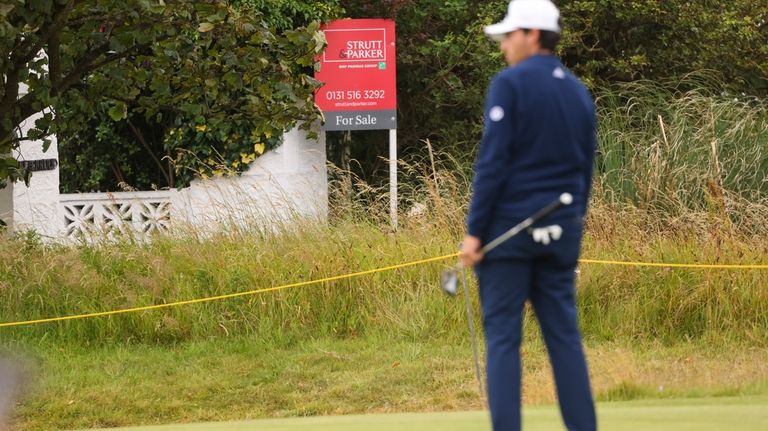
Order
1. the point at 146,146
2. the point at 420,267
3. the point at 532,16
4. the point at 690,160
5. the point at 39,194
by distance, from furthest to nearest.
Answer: the point at 146,146, the point at 39,194, the point at 690,160, the point at 420,267, the point at 532,16

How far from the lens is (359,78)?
51.5 ft

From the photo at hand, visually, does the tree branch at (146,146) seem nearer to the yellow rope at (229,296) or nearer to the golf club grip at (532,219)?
the yellow rope at (229,296)

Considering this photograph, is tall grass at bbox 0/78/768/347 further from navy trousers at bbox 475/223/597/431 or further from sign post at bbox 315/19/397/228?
navy trousers at bbox 475/223/597/431

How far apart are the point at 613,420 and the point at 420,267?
203 inches

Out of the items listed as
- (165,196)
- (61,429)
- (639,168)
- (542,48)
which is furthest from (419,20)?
(542,48)

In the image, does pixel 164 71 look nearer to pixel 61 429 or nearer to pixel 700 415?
pixel 61 429

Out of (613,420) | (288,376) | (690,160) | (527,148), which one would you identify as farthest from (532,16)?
(690,160)

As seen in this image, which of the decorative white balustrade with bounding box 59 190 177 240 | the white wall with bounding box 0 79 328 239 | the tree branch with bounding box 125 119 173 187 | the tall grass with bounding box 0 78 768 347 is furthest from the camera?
the tree branch with bounding box 125 119 173 187

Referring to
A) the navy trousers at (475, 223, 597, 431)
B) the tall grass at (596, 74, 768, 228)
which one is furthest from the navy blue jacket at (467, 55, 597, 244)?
the tall grass at (596, 74, 768, 228)

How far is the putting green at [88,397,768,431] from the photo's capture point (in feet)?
18.5

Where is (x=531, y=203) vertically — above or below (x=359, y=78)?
below

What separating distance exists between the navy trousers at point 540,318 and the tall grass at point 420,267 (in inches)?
230

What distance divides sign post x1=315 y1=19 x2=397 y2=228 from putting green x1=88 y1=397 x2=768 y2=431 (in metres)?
9.10

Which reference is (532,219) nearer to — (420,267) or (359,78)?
(420,267)
